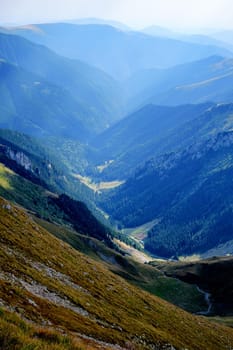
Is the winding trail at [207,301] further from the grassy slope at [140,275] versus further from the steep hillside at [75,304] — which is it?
the steep hillside at [75,304]

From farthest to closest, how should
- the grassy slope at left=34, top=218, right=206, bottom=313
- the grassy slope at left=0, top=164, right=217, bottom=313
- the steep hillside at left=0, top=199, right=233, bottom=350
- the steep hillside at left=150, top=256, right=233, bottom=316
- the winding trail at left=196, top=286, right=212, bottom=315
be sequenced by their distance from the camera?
the grassy slope at left=0, top=164, right=217, bottom=313 → the grassy slope at left=34, top=218, right=206, bottom=313 → the steep hillside at left=150, top=256, right=233, bottom=316 → the winding trail at left=196, top=286, right=212, bottom=315 → the steep hillside at left=0, top=199, right=233, bottom=350

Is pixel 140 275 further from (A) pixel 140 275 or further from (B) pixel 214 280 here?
(B) pixel 214 280

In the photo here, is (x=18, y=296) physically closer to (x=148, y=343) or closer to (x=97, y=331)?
(x=97, y=331)

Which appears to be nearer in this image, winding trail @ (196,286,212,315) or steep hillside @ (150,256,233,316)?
winding trail @ (196,286,212,315)

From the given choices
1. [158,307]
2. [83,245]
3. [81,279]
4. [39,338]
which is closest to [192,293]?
[83,245]

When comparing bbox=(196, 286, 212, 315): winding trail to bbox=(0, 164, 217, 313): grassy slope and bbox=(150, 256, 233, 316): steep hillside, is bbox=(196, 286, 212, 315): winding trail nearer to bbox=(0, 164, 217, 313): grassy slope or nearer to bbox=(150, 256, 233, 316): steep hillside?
bbox=(150, 256, 233, 316): steep hillside

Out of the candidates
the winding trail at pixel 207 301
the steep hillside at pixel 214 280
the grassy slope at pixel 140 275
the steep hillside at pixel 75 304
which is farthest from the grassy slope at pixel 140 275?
the steep hillside at pixel 75 304

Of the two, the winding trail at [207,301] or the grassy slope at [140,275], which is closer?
the winding trail at [207,301]

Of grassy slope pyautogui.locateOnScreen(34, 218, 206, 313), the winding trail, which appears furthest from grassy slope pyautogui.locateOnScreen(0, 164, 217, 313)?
the winding trail

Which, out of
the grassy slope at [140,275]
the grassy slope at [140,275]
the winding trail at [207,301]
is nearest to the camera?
the winding trail at [207,301]
